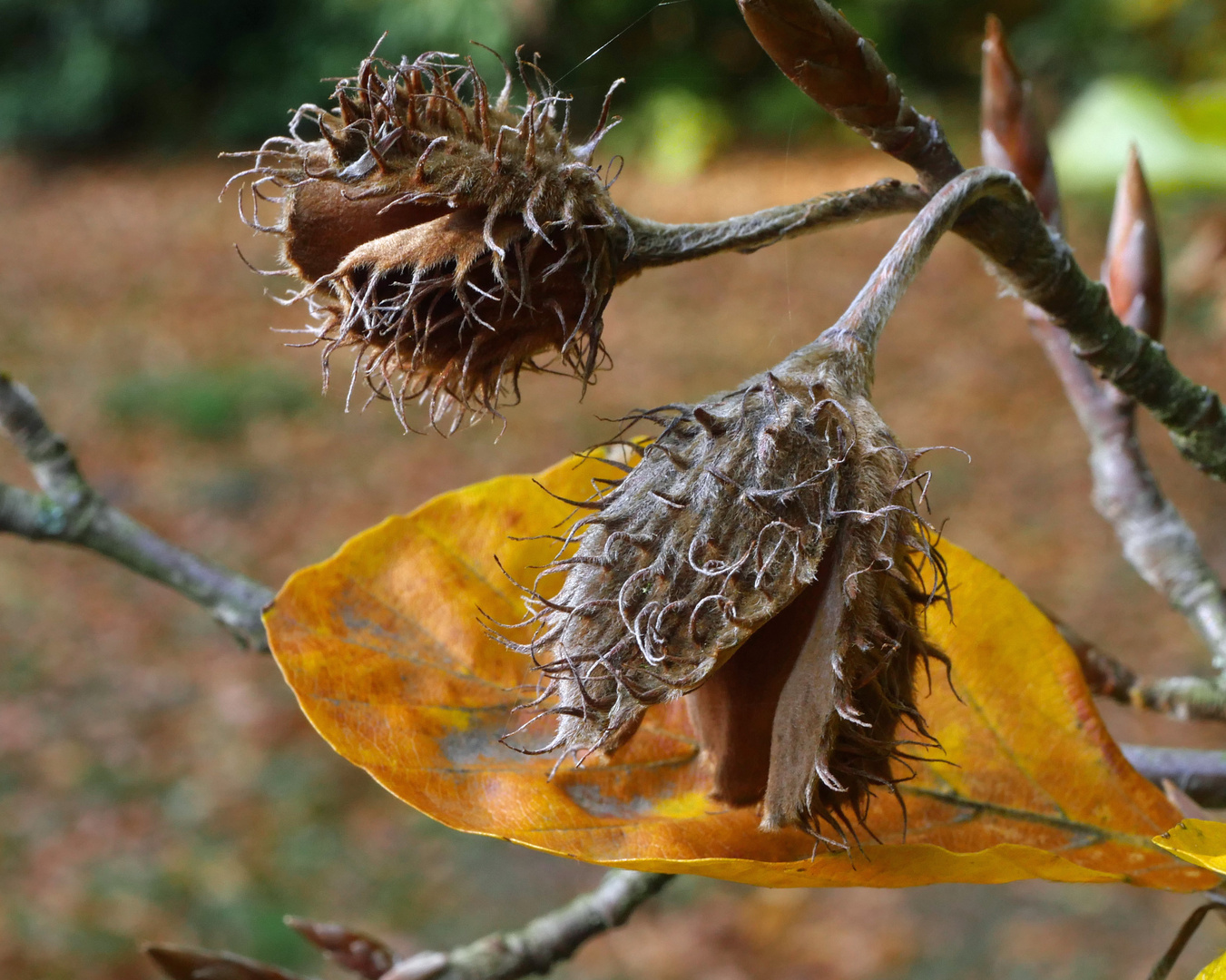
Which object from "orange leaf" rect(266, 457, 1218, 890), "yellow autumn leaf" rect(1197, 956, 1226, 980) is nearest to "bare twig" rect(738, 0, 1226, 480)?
"orange leaf" rect(266, 457, 1218, 890)

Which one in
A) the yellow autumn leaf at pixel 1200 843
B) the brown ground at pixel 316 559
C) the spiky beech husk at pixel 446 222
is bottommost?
the brown ground at pixel 316 559

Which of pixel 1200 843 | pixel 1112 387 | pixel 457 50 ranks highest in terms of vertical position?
pixel 457 50

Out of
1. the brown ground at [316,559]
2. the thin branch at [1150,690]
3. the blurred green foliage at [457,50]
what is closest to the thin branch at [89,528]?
the thin branch at [1150,690]

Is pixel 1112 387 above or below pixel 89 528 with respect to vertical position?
above

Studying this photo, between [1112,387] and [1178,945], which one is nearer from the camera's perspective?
[1178,945]

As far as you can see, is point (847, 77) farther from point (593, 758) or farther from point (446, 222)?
point (593, 758)

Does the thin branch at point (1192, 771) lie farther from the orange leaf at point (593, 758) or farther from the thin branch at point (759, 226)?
the thin branch at point (759, 226)

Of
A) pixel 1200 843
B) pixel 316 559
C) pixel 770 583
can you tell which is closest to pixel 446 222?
pixel 770 583

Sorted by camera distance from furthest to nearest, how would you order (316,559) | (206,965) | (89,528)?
(316,559) < (89,528) < (206,965)
